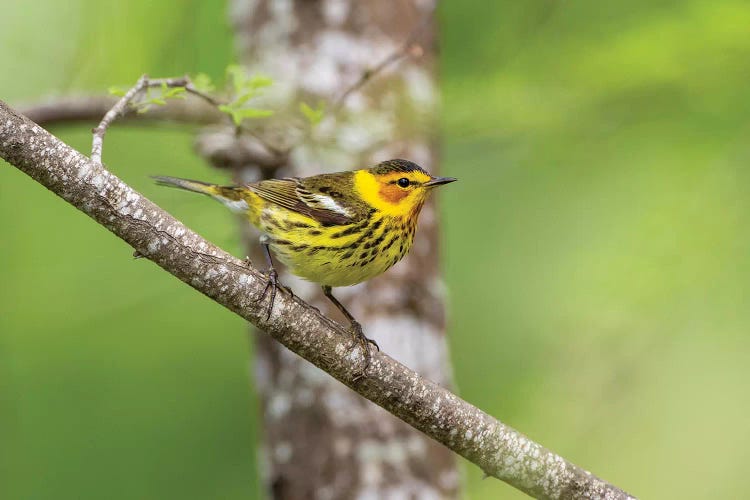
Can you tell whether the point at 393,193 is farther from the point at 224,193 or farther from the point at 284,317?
the point at 284,317

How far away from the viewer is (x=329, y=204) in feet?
14.7

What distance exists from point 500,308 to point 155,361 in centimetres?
321

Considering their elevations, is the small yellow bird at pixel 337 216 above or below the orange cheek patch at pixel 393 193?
below

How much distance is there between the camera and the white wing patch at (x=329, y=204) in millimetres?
4363

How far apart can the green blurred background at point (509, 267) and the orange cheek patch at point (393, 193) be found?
962 mm

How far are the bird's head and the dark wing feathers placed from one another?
0.70 feet

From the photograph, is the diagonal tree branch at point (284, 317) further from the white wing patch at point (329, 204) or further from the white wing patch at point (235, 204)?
the white wing patch at point (235, 204)

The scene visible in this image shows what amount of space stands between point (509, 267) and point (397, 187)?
3936 mm

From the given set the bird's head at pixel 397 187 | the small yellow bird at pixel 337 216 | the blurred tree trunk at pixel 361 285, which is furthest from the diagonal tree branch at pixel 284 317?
the blurred tree trunk at pixel 361 285

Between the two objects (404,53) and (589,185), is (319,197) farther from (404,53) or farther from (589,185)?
(589,185)

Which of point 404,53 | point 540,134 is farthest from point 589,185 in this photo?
point 404,53

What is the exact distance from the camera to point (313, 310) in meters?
3.20

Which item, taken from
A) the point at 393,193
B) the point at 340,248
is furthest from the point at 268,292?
the point at 393,193

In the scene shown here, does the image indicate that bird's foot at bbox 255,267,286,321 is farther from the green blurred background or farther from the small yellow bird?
the green blurred background
